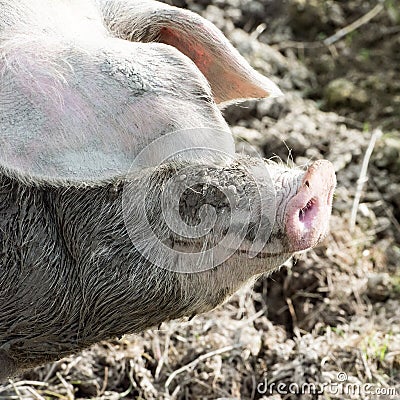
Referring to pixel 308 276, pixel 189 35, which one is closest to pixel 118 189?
pixel 189 35

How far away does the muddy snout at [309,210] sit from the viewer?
2035 millimetres

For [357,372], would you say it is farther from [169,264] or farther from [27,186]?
[27,186]

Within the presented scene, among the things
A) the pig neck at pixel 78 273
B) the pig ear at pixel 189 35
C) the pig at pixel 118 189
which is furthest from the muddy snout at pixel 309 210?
the pig ear at pixel 189 35

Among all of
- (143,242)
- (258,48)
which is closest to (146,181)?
(143,242)

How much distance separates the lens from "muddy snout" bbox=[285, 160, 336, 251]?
204cm

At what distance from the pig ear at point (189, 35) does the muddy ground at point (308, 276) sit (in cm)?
33

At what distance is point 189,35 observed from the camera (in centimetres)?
245

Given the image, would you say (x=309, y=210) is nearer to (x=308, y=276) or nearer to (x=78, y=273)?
(x=78, y=273)

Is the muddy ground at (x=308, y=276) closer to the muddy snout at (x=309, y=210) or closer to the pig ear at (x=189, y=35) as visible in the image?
the pig ear at (x=189, y=35)

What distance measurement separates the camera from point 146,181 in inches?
82.4

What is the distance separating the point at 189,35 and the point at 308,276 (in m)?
1.23

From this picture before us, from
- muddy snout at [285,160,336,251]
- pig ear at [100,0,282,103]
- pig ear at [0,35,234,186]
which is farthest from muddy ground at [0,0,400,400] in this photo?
pig ear at [0,35,234,186]

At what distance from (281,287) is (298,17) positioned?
177 cm

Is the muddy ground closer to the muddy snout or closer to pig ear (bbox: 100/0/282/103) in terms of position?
pig ear (bbox: 100/0/282/103)
